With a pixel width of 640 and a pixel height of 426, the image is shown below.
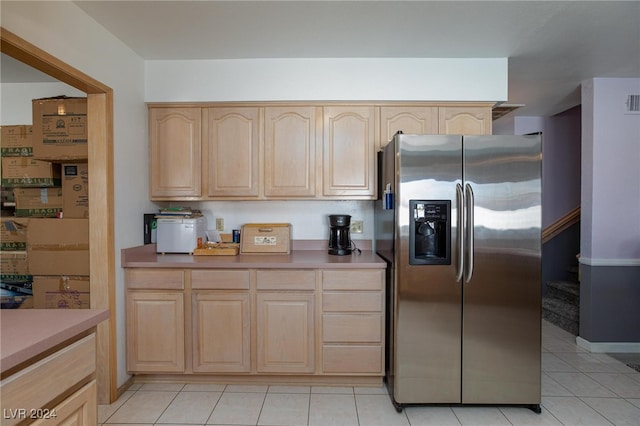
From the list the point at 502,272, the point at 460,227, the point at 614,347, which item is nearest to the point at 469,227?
the point at 460,227

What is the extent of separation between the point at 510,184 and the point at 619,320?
6.90 feet

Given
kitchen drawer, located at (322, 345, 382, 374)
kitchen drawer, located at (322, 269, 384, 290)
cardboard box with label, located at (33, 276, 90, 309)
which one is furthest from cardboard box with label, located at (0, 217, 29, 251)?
kitchen drawer, located at (322, 345, 382, 374)

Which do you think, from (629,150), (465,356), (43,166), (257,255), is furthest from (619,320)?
(43,166)

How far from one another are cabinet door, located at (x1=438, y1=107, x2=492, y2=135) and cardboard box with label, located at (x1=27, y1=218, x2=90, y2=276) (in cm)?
271

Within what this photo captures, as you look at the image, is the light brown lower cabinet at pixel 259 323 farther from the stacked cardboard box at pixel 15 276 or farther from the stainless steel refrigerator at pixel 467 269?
the stacked cardboard box at pixel 15 276

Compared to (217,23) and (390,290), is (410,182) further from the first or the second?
→ (217,23)

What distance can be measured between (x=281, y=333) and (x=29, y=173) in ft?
7.35

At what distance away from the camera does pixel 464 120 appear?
8.68ft

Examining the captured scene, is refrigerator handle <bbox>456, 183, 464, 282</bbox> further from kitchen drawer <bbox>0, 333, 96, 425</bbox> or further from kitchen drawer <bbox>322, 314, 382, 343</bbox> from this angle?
kitchen drawer <bbox>0, 333, 96, 425</bbox>

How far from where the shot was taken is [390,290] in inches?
91.7

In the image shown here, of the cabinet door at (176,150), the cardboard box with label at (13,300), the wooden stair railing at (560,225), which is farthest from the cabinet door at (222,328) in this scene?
the wooden stair railing at (560,225)

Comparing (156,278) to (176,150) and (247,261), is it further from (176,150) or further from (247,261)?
(176,150)

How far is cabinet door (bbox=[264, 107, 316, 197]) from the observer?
269 centimetres

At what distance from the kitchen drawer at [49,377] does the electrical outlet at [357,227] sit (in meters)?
2.13
